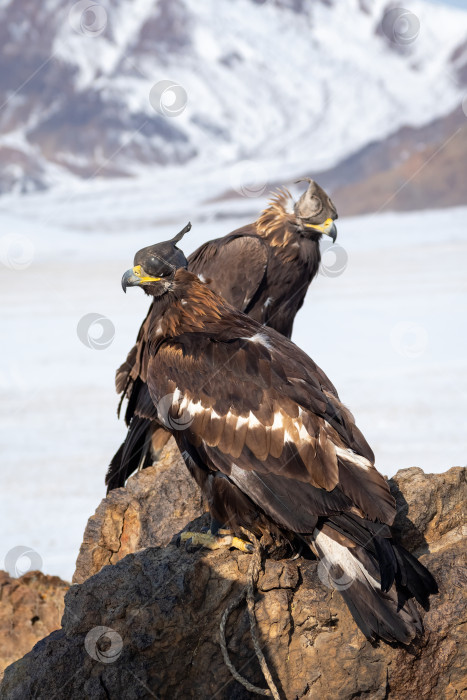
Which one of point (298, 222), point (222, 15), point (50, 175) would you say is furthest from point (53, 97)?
point (298, 222)

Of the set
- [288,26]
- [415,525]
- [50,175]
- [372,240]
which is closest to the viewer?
[415,525]

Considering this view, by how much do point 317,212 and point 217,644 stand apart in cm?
324

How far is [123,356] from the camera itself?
1463cm

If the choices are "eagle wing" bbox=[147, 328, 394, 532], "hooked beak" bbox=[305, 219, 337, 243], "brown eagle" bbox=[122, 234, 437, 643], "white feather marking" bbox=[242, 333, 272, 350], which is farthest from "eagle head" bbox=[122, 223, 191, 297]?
"hooked beak" bbox=[305, 219, 337, 243]

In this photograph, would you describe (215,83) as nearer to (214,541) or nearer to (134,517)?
(134,517)

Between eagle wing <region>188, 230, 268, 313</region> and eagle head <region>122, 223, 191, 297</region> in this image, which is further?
eagle wing <region>188, 230, 268, 313</region>

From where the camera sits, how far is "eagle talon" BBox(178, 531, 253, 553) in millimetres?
3795

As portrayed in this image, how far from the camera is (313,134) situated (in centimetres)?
6275

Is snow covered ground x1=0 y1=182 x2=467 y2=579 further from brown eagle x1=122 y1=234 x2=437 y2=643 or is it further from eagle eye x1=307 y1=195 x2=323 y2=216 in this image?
brown eagle x1=122 y1=234 x2=437 y2=643

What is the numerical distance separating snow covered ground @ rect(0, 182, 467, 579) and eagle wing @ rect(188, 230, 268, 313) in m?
0.57

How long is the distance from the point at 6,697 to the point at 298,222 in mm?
3570

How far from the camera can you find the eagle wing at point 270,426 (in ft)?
11.4

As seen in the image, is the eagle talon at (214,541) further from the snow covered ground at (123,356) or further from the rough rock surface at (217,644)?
the snow covered ground at (123,356)

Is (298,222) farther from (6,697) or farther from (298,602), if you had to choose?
(6,697)
